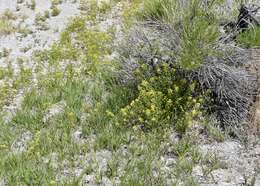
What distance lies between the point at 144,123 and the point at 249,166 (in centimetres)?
140

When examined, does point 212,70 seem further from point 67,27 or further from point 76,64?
point 67,27

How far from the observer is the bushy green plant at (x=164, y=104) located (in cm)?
544

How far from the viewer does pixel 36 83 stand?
719cm

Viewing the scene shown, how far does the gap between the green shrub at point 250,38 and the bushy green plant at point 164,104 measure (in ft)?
3.48

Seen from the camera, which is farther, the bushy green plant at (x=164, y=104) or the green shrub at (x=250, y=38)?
the green shrub at (x=250, y=38)

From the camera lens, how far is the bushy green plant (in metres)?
5.44

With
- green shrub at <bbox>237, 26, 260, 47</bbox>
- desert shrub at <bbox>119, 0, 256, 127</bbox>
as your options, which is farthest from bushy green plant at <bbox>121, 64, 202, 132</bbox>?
green shrub at <bbox>237, 26, 260, 47</bbox>

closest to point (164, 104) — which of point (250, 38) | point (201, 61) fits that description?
point (201, 61)

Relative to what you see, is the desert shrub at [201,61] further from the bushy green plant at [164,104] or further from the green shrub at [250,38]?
the green shrub at [250,38]

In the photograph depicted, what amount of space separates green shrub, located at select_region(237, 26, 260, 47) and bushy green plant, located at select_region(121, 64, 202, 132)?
106 cm

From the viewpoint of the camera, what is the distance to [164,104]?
571 cm

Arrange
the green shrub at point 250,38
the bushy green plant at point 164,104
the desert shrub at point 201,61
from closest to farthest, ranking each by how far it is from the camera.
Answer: the bushy green plant at point 164,104 < the desert shrub at point 201,61 < the green shrub at point 250,38

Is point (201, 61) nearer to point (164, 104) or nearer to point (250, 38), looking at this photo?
point (164, 104)

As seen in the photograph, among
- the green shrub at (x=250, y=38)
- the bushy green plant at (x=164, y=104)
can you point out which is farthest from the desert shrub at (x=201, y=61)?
→ the green shrub at (x=250, y=38)
